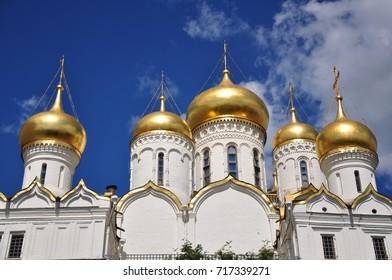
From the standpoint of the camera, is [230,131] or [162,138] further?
[230,131]

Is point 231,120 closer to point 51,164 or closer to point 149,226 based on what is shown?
point 149,226

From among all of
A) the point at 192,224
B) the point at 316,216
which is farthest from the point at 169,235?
the point at 316,216

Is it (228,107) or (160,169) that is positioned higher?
(228,107)

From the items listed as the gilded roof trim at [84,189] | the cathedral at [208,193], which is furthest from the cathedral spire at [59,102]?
the gilded roof trim at [84,189]

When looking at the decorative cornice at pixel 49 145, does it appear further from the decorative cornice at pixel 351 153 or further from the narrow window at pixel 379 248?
the narrow window at pixel 379 248

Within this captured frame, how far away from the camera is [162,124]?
94.1ft

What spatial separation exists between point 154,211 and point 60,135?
4.94 m

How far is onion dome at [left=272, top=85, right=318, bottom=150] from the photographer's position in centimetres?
3394

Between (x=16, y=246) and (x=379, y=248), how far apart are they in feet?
39.4

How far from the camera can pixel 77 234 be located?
20453mm

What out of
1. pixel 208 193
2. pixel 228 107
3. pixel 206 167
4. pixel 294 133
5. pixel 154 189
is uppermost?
pixel 294 133

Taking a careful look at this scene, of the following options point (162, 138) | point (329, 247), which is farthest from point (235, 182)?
point (329, 247)

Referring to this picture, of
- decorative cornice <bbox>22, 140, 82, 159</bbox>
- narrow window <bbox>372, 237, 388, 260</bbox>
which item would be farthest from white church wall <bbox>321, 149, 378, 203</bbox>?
decorative cornice <bbox>22, 140, 82, 159</bbox>

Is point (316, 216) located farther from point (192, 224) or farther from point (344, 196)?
point (192, 224)
